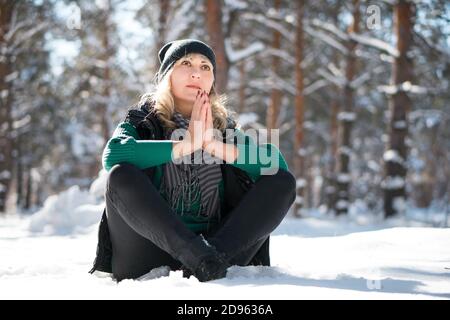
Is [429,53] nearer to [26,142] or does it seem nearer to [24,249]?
[24,249]

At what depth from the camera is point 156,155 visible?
7.63 feet

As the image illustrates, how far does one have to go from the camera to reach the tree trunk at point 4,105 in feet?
40.3

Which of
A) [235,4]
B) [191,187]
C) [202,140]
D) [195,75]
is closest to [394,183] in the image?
[235,4]

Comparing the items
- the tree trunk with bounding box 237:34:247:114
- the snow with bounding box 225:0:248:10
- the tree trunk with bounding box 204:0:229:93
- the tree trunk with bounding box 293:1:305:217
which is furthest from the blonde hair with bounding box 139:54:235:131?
the tree trunk with bounding box 237:34:247:114

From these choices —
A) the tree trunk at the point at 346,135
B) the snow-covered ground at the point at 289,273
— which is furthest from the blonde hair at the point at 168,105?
the tree trunk at the point at 346,135

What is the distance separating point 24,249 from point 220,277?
2.44m

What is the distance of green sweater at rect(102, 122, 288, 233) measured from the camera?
229cm

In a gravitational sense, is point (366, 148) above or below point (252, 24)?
below

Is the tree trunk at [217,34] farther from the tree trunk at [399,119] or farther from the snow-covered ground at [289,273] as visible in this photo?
the snow-covered ground at [289,273]

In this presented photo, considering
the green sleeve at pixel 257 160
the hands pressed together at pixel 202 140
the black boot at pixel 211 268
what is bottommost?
the black boot at pixel 211 268

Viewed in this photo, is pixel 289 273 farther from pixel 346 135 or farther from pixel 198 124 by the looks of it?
pixel 346 135

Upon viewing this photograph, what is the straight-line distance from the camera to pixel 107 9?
14.1 metres

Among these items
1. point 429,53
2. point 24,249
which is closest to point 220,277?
point 24,249
